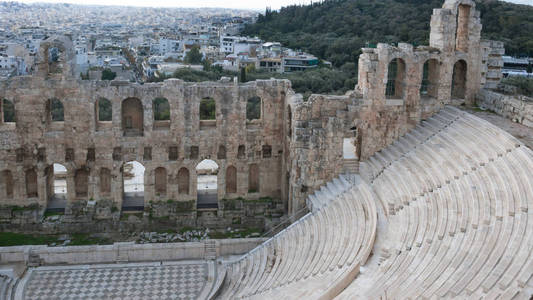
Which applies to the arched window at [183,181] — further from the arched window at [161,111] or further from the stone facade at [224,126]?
the arched window at [161,111]

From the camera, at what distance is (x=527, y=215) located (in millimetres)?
19109

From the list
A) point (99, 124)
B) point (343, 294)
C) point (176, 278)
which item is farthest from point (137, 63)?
point (343, 294)

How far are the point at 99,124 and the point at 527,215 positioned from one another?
22040 millimetres

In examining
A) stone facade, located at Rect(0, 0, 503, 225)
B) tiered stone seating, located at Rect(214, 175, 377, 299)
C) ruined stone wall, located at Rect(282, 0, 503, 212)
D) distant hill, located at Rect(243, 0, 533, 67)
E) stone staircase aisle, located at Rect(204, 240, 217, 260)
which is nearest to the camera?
tiered stone seating, located at Rect(214, 175, 377, 299)

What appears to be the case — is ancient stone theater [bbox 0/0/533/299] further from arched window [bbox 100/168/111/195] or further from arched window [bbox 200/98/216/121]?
arched window [bbox 200/98/216/121]

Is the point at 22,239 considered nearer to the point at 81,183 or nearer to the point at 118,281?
the point at 81,183

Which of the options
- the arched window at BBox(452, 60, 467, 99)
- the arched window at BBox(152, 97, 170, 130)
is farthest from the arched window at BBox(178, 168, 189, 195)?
the arched window at BBox(452, 60, 467, 99)

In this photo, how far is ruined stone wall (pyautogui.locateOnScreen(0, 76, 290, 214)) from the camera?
102 ft

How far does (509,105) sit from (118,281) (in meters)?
20.5

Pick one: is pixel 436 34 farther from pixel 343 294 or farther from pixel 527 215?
pixel 343 294

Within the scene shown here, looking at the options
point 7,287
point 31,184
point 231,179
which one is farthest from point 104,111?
point 7,287

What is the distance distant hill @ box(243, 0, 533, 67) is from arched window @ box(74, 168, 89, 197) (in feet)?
99.4

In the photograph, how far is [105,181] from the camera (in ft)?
107

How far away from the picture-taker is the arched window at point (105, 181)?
3253 cm
